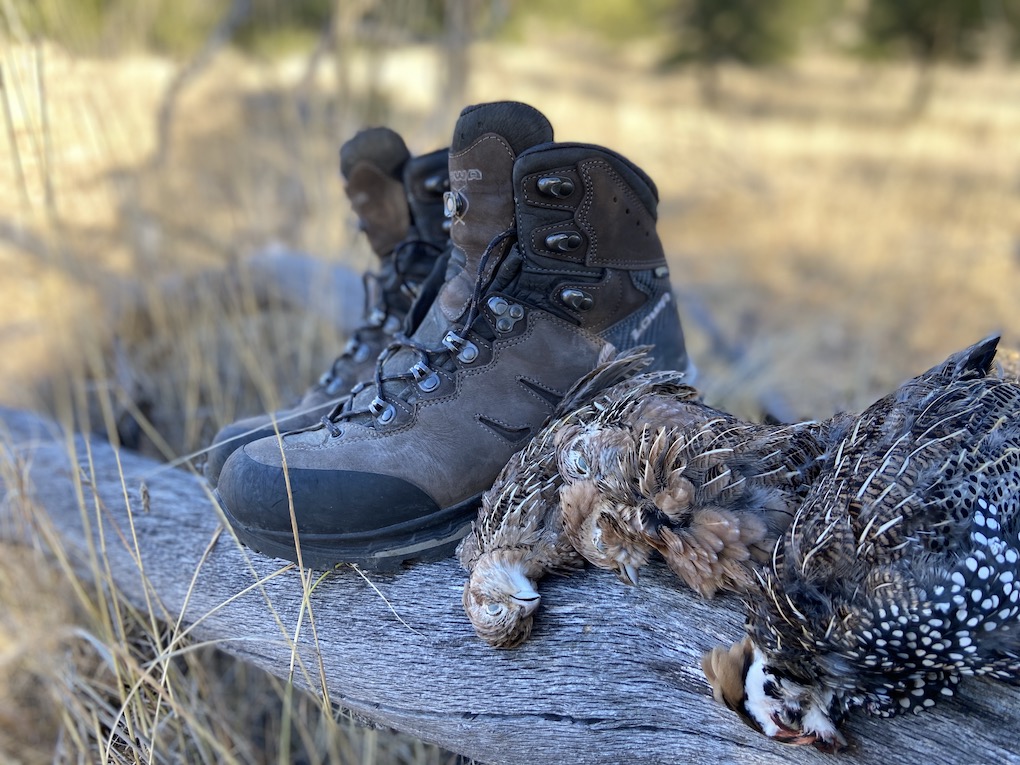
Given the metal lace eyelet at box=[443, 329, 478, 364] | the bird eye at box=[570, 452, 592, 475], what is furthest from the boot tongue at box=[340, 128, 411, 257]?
the bird eye at box=[570, 452, 592, 475]

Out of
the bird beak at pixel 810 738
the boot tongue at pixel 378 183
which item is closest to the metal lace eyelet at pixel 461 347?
the boot tongue at pixel 378 183

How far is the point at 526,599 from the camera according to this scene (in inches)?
42.6

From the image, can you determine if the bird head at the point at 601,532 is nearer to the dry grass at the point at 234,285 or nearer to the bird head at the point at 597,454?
the bird head at the point at 597,454

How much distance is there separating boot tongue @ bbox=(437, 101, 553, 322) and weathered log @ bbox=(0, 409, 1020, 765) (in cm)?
51

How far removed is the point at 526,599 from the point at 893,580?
494 millimetres

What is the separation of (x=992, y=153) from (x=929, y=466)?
30.7 feet

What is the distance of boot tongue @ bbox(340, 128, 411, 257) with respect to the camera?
1.67 meters

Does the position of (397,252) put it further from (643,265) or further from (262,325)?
(262,325)

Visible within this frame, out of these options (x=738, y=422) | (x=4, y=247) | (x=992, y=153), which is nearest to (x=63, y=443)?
(x=738, y=422)

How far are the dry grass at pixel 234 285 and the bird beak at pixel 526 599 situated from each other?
34cm

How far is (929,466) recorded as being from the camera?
83 centimetres

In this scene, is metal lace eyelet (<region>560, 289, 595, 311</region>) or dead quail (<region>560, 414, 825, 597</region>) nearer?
dead quail (<region>560, 414, 825, 597</region>)

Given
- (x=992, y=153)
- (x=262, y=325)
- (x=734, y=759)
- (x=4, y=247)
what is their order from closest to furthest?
(x=734, y=759) < (x=262, y=325) < (x=4, y=247) < (x=992, y=153)

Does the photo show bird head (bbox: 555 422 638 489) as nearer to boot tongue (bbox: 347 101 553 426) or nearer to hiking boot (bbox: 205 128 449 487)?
boot tongue (bbox: 347 101 553 426)
